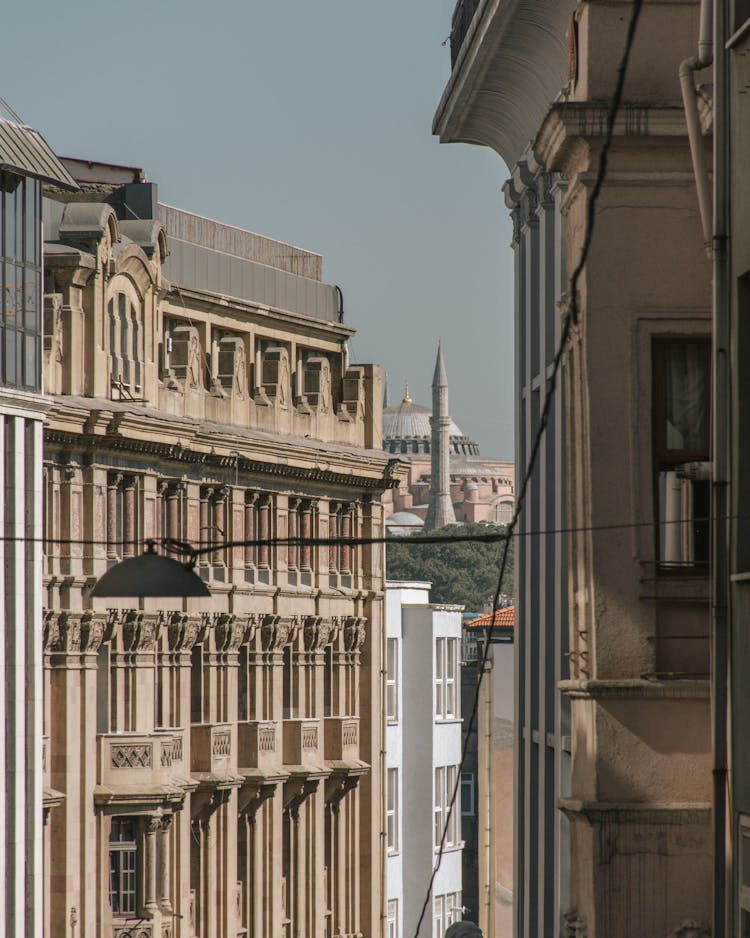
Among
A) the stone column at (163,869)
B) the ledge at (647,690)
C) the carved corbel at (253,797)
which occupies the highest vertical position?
the ledge at (647,690)

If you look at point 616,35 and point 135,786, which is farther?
point 135,786

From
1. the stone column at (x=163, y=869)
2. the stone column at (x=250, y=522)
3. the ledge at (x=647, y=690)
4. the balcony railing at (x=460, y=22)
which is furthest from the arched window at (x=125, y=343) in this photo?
the ledge at (x=647, y=690)

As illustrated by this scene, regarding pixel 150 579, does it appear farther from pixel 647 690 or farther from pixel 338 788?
pixel 338 788

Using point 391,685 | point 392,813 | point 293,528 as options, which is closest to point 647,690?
point 293,528

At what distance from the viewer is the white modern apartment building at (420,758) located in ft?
270

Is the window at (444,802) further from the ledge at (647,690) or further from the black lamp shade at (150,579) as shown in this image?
the black lamp shade at (150,579)

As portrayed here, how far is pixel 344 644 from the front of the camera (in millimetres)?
72562

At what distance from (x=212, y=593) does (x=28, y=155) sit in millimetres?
12271

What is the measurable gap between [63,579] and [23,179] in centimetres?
850

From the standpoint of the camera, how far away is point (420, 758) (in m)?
A: 84.5

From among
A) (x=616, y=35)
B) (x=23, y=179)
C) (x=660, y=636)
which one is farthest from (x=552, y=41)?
(x=23, y=179)

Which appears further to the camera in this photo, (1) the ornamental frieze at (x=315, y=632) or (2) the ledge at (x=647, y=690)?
(1) the ornamental frieze at (x=315, y=632)

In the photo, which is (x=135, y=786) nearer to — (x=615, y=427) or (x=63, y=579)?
(x=63, y=579)

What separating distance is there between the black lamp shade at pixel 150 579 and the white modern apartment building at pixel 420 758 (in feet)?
208
